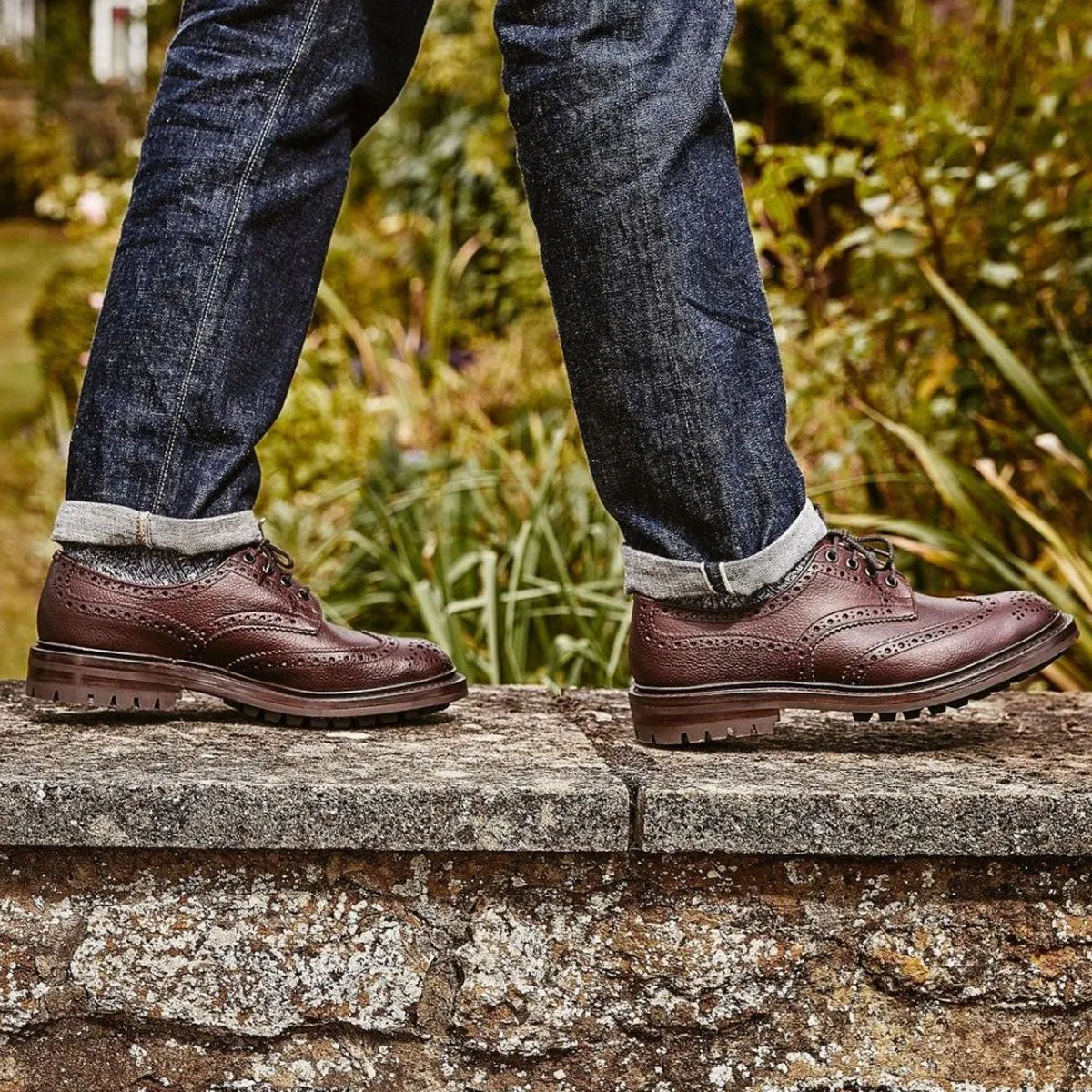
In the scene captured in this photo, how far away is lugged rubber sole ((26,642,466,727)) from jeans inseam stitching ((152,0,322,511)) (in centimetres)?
24

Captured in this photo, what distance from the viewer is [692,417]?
4.62 feet

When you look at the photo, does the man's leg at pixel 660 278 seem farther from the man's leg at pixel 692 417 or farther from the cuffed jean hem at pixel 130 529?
the cuffed jean hem at pixel 130 529

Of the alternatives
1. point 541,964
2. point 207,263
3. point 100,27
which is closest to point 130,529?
point 207,263

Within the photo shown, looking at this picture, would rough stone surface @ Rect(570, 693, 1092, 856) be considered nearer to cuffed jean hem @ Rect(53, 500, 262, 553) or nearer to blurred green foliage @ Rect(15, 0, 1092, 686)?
cuffed jean hem @ Rect(53, 500, 262, 553)

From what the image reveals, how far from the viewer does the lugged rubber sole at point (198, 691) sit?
1.53 m

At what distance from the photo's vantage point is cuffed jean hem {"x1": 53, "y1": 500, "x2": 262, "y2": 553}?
1.51 metres

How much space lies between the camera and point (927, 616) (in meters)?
1.51

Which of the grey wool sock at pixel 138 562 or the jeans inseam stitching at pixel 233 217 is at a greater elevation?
the jeans inseam stitching at pixel 233 217

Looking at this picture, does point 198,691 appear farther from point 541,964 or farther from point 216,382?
point 541,964

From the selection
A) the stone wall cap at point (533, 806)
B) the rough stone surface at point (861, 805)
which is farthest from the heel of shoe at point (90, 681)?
the rough stone surface at point (861, 805)

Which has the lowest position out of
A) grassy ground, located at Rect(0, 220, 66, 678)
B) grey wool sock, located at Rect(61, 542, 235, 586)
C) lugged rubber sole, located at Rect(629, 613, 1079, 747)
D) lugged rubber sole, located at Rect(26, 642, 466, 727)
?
grassy ground, located at Rect(0, 220, 66, 678)

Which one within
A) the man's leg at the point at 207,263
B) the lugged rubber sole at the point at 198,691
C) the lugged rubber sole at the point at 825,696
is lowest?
the lugged rubber sole at the point at 198,691

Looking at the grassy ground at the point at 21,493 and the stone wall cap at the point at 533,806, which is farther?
the grassy ground at the point at 21,493

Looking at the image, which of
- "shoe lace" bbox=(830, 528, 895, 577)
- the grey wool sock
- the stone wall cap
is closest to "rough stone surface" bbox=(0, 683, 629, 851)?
the stone wall cap
